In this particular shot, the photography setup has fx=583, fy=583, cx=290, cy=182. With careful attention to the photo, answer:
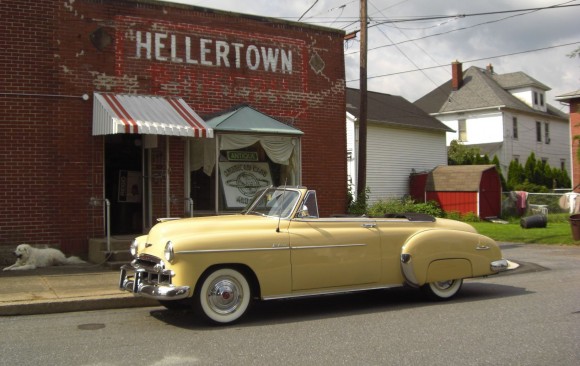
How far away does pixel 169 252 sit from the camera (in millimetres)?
6395

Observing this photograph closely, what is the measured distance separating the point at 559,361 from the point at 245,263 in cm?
335

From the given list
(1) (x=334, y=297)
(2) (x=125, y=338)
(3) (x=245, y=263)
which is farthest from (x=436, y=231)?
(2) (x=125, y=338)

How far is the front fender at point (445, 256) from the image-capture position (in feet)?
25.4

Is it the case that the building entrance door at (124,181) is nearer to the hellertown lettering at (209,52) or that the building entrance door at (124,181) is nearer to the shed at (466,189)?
the hellertown lettering at (209,52)

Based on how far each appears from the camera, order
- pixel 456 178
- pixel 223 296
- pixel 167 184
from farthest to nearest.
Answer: pixel 456 178 < pixel 167 184 < pixel 223 296

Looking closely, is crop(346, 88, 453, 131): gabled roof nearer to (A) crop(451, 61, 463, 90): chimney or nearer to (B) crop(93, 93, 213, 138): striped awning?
(A) crop(451, 61, 463, 90): chimney

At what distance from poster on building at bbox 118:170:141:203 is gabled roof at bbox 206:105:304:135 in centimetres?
197

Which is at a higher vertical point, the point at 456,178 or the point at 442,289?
the point at 456,178

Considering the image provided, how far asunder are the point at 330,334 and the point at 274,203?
2.02 meters

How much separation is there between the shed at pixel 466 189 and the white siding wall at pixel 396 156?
63.1 inches

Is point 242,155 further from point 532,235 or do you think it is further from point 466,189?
point 466,189

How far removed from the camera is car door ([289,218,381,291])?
707 cm

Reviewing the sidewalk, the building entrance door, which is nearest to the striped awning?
the building entrance door

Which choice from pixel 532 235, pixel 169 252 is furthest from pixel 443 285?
pixel 532 235
